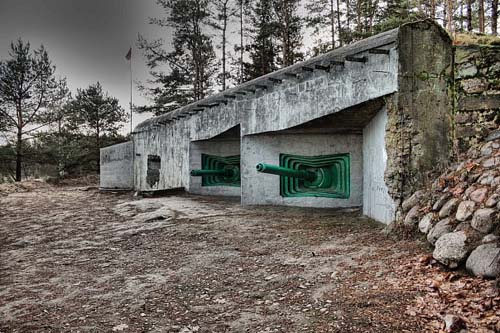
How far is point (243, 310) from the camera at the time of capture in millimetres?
2916

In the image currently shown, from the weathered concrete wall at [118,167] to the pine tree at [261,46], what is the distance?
731 centimetres

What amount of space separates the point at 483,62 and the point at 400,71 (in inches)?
38.9

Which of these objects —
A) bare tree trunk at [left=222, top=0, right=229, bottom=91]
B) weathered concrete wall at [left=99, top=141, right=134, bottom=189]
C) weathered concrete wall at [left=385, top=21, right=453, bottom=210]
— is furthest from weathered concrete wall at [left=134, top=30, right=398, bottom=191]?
bare tree trunk at [left=222, top=0, right=229, bottom=91]

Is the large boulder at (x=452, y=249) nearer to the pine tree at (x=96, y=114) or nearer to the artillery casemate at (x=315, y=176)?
the artillery casemate at (x=315, y=176)

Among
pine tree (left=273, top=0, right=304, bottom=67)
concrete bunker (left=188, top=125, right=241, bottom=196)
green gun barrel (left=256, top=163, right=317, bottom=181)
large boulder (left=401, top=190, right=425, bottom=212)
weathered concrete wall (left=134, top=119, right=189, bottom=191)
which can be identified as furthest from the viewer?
pine tree (left=273, top=0, right=304, bottom=67)

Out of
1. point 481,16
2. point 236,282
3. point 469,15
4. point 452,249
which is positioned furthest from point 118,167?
point 452,249

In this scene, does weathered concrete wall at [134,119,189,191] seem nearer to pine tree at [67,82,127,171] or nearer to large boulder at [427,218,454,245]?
pine tree at [67,82,127,171]

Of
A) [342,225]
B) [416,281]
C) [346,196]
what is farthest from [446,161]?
[346,196]

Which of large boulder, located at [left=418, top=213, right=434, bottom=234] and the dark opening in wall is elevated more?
the dark opening in wall

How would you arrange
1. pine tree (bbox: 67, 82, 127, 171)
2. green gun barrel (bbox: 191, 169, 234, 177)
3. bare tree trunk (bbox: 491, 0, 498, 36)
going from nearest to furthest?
1. bare tree trunk (bbox: 491, 0, 498, 36)
2. green gun barrel (bbox: 191, 169, 234, 177)
3. pine tree (bbox: 67, 82, 127, 171)

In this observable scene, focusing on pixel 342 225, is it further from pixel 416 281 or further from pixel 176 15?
pixel 176 15

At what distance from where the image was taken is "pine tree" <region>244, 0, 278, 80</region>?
60.0ft

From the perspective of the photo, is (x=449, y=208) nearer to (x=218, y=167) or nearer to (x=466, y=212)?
(x=466, y=212)

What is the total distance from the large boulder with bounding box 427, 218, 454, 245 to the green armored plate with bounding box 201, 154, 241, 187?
8064mm
